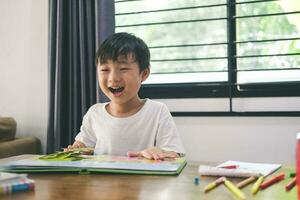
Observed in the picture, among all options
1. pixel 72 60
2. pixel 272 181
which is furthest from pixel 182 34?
pixel 272 181

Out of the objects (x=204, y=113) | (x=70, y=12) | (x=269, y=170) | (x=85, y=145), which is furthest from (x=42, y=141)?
(x=269, y=170)

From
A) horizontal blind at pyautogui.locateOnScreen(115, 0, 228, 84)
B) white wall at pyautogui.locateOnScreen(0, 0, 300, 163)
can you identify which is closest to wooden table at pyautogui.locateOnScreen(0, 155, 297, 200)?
white wall at pyautogui.locateOnScreen(0, 0, 300, 163)

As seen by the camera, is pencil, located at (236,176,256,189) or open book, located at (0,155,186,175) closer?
pencil, located at (236,176,256,189)

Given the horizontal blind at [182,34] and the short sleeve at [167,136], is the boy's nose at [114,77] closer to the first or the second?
the short sleeve at [167,136]

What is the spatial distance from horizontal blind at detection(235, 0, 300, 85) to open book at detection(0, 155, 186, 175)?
141cm

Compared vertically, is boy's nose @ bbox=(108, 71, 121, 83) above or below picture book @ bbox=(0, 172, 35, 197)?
above

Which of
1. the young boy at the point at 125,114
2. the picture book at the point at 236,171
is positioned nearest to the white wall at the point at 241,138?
the young boy at the point at 125,114

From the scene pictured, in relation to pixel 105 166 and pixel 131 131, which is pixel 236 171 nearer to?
pixel 105 166

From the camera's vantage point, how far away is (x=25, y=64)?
2867 mm

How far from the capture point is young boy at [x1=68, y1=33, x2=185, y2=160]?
1.43 metres

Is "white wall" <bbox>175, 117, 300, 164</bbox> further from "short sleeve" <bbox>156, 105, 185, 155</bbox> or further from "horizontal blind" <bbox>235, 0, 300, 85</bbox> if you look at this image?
"short sleeve" <bbox>156, 105, 185, 155</bbox>

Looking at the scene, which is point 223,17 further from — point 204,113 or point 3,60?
point 3,60

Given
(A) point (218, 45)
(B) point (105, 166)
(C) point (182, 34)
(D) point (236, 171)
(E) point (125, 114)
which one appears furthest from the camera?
(C) point (182, 34)

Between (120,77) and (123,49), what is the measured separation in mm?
105
